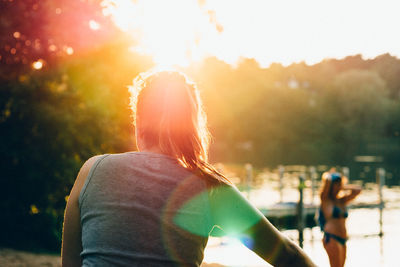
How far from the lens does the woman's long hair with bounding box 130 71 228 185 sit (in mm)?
1551

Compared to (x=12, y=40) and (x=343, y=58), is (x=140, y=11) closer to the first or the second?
(x=12, y=40)

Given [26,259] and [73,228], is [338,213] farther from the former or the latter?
[73,228]

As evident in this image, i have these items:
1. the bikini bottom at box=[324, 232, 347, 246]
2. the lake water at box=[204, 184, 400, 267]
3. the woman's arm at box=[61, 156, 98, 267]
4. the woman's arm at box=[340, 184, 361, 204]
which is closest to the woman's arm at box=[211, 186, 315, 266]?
the woman's arm at box=[61, 156, 98, 267]

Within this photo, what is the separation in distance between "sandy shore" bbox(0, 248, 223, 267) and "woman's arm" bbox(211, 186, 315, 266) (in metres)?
8.18

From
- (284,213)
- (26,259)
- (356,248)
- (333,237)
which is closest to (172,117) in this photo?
(333,237)

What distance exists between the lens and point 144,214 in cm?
145

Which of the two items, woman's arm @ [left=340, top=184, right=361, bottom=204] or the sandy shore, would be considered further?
the sandy shore

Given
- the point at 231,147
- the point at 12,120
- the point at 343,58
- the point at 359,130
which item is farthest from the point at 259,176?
the point at 343,58

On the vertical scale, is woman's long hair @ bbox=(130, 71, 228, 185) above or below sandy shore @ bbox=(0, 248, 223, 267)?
above

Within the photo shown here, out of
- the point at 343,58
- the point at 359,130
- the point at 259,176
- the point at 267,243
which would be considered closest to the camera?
the point at 267,243

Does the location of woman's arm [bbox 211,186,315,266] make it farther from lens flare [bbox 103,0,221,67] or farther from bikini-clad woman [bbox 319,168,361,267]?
lens flare [bbox 103,0,221,67]

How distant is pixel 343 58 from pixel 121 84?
74511 mm

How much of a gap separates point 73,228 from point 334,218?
6.48 metres

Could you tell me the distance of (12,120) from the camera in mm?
11898
